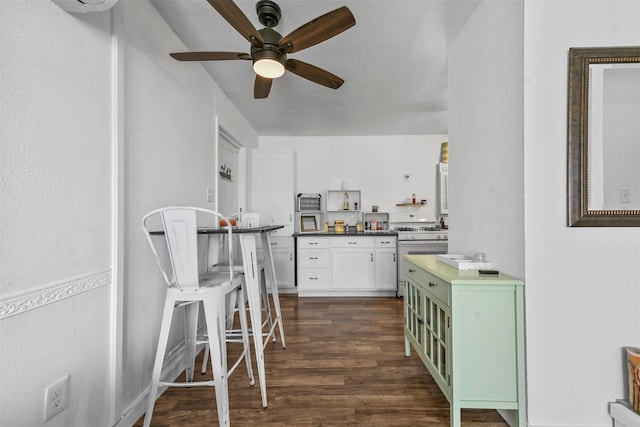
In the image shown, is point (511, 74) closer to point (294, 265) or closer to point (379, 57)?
point (379, 57)

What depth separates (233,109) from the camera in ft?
12.1

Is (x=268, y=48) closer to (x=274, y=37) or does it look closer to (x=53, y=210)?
(x=274, y=37)

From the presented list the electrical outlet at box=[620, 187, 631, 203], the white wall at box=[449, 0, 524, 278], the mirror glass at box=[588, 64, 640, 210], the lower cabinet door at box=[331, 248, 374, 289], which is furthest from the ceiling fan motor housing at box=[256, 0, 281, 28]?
the lower cabinet door at box=[331, 248, 374, 289]

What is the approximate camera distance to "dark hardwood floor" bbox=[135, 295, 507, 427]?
1.70 meters

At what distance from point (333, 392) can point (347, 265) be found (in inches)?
96.5

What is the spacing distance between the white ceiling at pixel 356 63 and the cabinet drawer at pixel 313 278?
219cm

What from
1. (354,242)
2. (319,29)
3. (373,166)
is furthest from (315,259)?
(319,29)

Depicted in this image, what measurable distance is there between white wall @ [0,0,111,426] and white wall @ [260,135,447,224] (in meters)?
3.75

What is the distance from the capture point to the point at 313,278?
436cm

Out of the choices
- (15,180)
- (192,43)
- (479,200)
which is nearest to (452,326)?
(479,200)

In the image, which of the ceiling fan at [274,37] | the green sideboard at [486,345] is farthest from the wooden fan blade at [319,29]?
the green sideboard at [486,345]

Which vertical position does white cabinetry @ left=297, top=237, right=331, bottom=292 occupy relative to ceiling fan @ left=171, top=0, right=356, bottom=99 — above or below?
below

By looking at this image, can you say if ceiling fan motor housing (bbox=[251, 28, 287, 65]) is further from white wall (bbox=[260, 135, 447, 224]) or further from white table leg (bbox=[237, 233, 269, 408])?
white wall (bbox=[260, 135, 447, 224])

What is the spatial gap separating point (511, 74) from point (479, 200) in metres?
0.76
